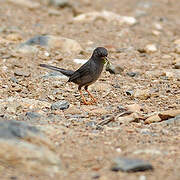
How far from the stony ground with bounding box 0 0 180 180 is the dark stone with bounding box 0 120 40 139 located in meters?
0.31

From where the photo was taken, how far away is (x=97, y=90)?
30.1 ft

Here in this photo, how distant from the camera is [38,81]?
937 cm

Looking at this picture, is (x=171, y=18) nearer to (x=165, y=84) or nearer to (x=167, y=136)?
(x=165, y=84)

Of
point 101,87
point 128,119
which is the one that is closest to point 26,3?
point 101,87

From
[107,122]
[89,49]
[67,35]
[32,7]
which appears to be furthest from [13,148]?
[32,7]

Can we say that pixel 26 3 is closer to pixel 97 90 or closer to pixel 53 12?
pixel 53 12

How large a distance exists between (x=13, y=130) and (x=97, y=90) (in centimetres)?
403

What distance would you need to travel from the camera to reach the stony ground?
209 inches

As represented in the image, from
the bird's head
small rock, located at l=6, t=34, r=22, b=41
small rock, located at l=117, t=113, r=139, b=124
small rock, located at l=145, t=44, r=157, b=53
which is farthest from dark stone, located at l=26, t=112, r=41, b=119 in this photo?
small rock, located at l=145, t=44, r=157, b=53

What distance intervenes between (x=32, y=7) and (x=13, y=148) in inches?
466

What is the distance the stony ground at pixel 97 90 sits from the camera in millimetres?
5297

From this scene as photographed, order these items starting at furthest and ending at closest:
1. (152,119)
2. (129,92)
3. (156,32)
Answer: (156,32) < (129,92) < (152,119)

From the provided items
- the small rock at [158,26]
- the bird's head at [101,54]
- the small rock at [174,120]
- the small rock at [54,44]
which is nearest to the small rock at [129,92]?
the bird's head at [101,54]

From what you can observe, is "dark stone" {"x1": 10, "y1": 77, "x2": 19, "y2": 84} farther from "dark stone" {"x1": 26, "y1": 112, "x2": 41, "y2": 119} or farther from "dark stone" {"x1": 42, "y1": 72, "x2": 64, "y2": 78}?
"dark stone" {"x1": 26, "y1": 112, "x2": 41, "y2": 119}
